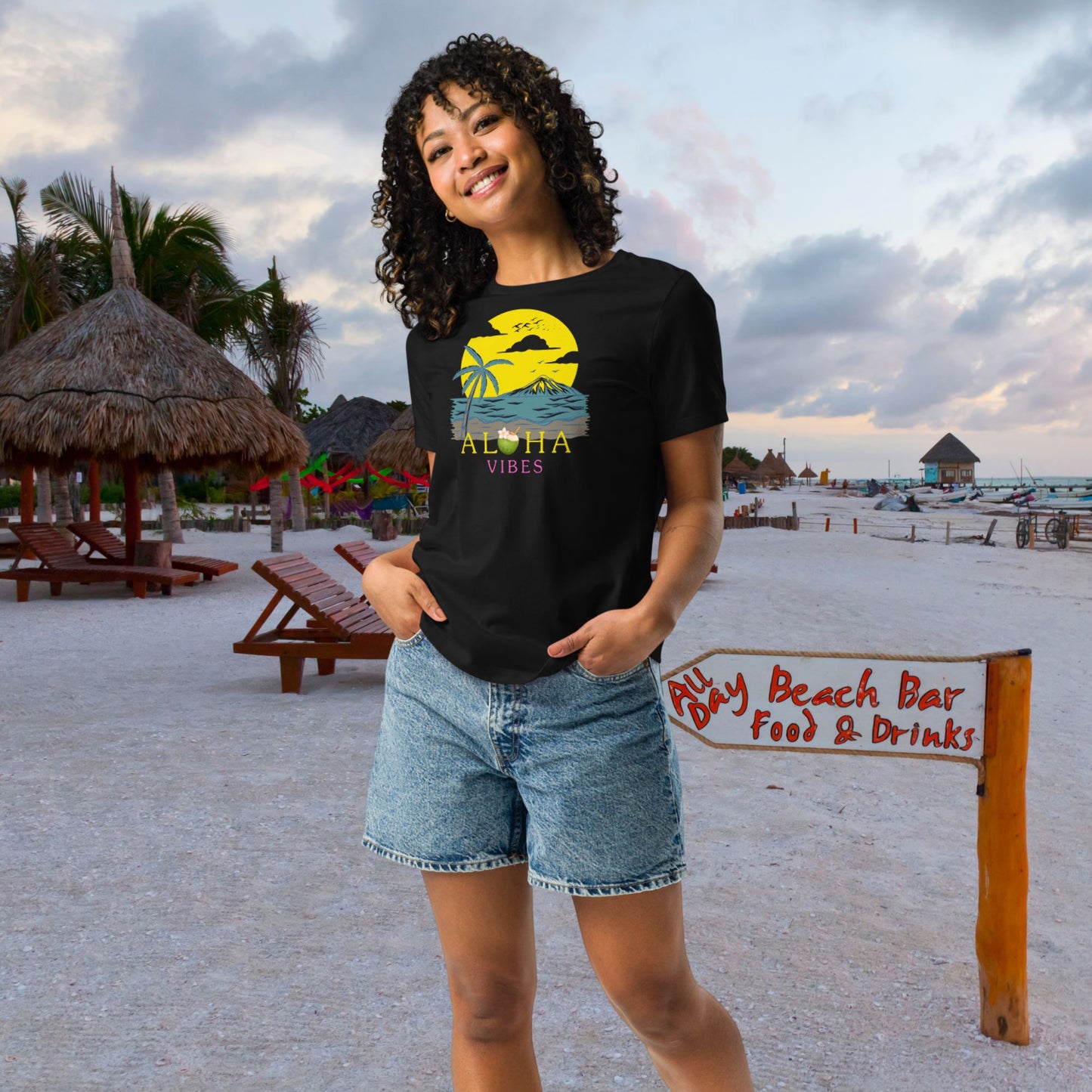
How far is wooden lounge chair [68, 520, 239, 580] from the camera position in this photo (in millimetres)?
11875

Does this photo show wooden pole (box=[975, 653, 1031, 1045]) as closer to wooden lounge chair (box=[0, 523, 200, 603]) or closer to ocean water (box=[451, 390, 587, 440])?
ocean water (box=[451, 390, 587, 440])

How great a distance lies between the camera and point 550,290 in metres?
1.42

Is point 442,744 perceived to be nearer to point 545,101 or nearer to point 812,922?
point 545,101

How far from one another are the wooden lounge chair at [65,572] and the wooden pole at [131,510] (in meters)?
0.39

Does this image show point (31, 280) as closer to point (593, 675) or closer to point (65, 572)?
point (65, 572)

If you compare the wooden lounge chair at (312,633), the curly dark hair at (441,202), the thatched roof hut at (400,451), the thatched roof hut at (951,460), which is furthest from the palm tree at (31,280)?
the thatched roof hut at (951,460)

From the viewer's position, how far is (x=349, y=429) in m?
33.4

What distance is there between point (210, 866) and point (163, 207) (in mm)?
18656

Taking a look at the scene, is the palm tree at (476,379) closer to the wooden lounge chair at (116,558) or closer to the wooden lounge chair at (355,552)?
the wooden lounge chair at (355,552)

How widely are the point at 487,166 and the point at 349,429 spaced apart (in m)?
32.7

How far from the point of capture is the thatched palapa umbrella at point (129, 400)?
11.0 metres

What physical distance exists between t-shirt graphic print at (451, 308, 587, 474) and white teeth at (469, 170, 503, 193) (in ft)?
0.67

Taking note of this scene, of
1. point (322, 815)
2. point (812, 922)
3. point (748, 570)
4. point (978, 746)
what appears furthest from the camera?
point (748, 570)

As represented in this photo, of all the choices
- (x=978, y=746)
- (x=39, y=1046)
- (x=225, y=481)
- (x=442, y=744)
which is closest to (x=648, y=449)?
(x=442, y=744)
